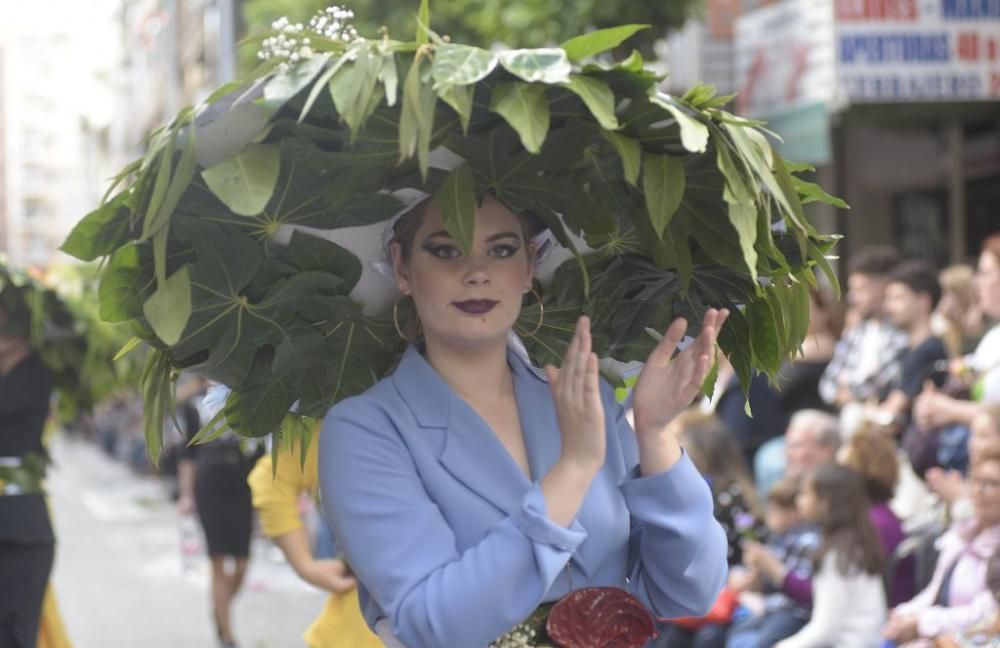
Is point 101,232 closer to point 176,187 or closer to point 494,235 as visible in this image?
point 176,187

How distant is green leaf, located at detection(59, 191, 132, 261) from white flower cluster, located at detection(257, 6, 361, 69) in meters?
0.33

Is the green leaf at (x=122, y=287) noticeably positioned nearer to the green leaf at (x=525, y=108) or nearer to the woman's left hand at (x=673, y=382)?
the green leaf at (x=525, y=108)

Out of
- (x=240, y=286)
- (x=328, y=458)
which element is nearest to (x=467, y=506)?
(x=328, y=458)

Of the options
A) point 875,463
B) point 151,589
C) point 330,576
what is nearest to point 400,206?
point 330,576

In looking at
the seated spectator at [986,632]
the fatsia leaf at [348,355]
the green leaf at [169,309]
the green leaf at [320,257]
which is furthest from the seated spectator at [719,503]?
the green leaf at [169,309]

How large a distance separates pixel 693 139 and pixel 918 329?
243 inches

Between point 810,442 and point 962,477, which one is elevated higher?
point 810,442

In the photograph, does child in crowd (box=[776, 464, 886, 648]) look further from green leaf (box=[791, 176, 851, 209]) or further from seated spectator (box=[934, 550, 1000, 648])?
green leaf (box=[791, 176, 851, 209])

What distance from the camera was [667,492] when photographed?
3.09 metres

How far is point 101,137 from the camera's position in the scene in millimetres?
82250

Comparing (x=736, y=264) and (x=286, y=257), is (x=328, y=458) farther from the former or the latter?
(x=736, y=264)

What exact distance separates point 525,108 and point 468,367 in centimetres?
71

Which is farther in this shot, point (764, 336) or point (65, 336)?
point (65, 336)

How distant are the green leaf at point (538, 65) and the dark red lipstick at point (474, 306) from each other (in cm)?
54
